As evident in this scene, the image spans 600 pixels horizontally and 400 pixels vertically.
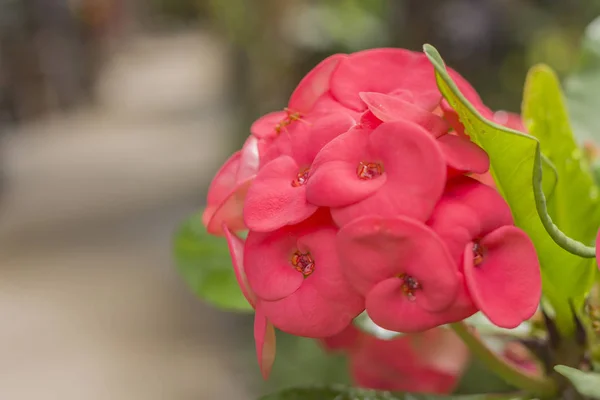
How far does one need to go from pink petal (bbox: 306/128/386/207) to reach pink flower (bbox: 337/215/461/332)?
1 cm

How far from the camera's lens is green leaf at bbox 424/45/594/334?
29 centimetres

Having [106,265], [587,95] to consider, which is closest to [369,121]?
[587,95]

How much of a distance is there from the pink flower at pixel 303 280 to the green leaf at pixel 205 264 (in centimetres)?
18

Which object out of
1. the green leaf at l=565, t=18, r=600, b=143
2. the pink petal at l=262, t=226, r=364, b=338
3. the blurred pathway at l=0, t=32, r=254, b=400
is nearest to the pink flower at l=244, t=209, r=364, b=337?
the pink petal at l=262, t=226, r=364, b=338

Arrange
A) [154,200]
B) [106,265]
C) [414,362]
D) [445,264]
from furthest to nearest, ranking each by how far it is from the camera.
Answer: [154,200] < [106,265] < [414,362] < [445,264]

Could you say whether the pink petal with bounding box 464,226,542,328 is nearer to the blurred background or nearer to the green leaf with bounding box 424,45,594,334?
the green leaf with bounding box 424,45,594,334

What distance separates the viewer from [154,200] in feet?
12.8

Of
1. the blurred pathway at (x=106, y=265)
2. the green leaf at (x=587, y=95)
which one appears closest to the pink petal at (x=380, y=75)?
the green leaf at (x=587, y=95)

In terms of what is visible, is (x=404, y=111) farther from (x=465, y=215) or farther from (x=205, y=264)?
(x=205, y=264)

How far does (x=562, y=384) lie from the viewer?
1.22 ft

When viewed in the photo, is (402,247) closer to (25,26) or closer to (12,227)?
(12,227)

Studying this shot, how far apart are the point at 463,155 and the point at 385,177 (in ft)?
0.12

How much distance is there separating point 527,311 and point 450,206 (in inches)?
2.0

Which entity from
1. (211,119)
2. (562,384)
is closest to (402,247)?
(562,384)
